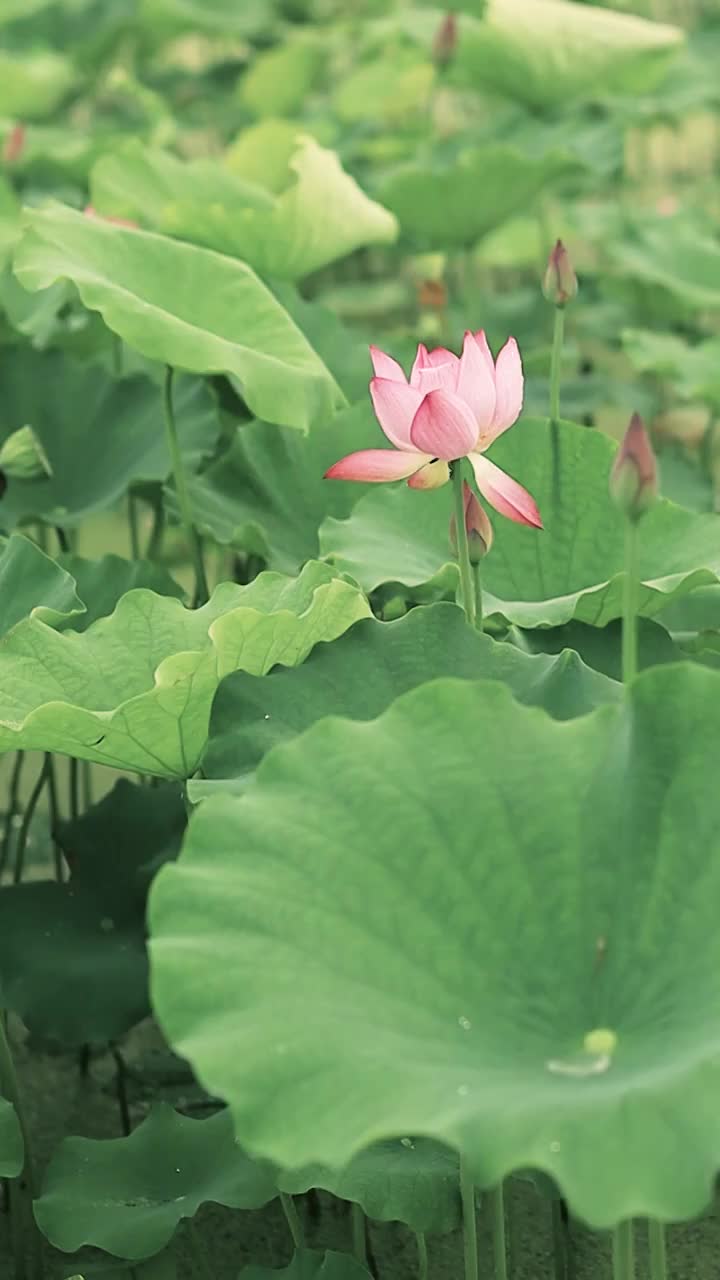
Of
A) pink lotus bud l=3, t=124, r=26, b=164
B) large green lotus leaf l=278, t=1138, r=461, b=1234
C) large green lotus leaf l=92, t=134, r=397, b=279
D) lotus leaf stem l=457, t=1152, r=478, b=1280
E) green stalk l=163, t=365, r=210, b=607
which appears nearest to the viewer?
lotus leaf stem l=457, t=1152, r=478, b=1280

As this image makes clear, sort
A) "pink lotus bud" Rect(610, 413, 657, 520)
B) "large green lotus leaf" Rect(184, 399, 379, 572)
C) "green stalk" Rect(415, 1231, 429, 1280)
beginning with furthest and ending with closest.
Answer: "large green lotus leaf" Rect(184, 399, 379, 572)
"green stalk" Rect(415, 1231, 429, 1280)
"pink lotus bud" Rect(610, 413, 657, 520)

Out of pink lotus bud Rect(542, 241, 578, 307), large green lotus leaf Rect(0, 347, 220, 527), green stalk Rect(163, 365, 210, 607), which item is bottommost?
large green lotus leaf Rect(0, 347, 220, 527)

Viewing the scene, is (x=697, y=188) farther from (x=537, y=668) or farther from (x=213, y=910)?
(x=213, y=910)

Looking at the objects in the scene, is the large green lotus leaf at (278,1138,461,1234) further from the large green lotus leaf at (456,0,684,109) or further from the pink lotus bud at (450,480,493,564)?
the large green lotus leaf at (456,0,684,109)

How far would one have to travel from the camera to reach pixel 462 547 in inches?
48.3

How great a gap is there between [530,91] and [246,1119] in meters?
2.41

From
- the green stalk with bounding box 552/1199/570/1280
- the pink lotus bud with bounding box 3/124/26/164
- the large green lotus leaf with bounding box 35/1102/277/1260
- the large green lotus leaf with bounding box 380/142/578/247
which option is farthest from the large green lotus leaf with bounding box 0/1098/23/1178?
the pink lotus bud with bounding box 3/124/26/164

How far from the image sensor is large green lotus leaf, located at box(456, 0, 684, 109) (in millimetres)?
2658

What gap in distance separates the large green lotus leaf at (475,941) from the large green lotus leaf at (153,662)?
0.19m

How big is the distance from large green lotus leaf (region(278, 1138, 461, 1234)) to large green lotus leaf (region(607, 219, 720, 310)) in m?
1.57

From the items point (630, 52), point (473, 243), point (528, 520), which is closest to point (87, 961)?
point (528, 520)

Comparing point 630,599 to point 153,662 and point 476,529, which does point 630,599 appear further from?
point 153,662

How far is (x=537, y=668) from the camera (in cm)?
121

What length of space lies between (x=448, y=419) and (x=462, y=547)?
0.33 feet
